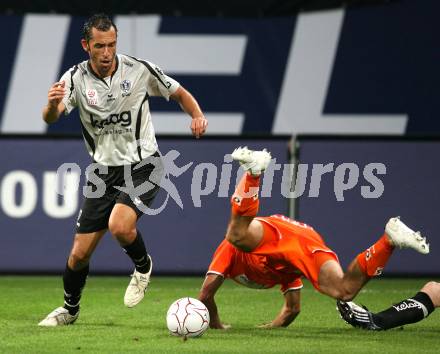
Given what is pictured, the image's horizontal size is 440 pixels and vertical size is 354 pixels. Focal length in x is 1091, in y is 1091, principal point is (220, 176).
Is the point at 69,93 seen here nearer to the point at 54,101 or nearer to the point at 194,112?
the point at 54,101

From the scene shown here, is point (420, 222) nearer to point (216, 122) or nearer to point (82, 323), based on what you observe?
point (216, 122)

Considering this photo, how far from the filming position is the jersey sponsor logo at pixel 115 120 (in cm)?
749

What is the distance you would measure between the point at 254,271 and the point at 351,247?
372 cm

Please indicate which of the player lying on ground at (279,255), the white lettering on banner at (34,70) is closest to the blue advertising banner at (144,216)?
the white lettering on banner at (34,70)

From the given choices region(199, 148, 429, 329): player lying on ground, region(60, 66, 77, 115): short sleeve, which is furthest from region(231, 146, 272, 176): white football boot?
region(60, 66, 77, 115): short sleeve

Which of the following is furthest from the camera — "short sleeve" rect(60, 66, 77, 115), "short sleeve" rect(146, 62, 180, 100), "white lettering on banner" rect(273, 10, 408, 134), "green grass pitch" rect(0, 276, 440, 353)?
"white lettering on banner" rect(273, 10, 408, 134)

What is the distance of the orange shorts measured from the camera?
7.12 m

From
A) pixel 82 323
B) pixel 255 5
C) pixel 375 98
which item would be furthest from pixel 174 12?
pixel 82 323

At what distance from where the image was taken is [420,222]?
35.9ft

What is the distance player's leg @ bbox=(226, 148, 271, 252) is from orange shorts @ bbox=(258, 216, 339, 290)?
0.28 ft

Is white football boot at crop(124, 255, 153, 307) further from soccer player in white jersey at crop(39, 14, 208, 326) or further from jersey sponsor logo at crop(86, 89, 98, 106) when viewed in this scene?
jersey sponsor logo at crop(86, 89, 98, 106)

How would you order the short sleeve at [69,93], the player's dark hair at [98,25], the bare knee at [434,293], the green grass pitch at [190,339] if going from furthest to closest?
the short sleeve at [69,93]
the player's dark hair at [98,25]
the bare knee at [434,293]
the green grass pitch at [190,339]

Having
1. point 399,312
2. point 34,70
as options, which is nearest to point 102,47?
point 399,312

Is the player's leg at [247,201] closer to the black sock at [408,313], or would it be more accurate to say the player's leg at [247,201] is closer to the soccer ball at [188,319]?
the soccer ball at [188,319]
